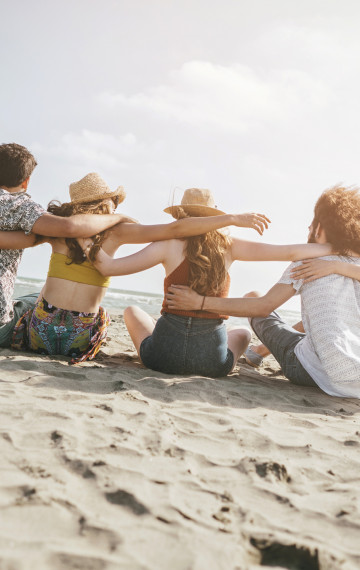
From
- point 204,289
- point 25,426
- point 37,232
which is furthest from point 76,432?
point 37,232

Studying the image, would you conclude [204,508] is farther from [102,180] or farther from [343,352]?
Answer: [102,180]

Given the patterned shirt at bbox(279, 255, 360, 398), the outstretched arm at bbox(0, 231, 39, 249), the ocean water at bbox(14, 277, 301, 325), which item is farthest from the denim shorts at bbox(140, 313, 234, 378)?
the ocean water at bbox(14, 277, 301, 325)

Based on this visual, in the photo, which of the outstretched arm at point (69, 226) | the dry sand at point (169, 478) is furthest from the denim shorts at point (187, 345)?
the outstretched arm at point (69, 226)

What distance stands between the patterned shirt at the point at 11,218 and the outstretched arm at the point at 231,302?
4.67ft

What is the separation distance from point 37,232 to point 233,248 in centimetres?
178

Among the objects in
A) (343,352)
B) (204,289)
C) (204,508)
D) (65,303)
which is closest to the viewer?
(204,508)

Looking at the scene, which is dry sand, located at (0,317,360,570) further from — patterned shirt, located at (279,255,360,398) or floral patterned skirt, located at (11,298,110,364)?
floral patterned skirt, located at (11,298,110,364)

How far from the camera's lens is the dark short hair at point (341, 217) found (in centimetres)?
408

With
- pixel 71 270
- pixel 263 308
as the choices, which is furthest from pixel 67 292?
pixel 263 308

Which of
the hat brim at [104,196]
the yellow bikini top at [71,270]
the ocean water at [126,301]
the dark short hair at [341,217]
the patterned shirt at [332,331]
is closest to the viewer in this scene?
the patterned shirt at [332,331]

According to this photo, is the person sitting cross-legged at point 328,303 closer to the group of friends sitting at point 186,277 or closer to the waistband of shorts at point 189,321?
the group of friends sitting at point 186,277

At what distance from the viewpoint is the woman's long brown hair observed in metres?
4.36

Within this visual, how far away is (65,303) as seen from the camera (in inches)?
174

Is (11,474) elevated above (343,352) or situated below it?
below
